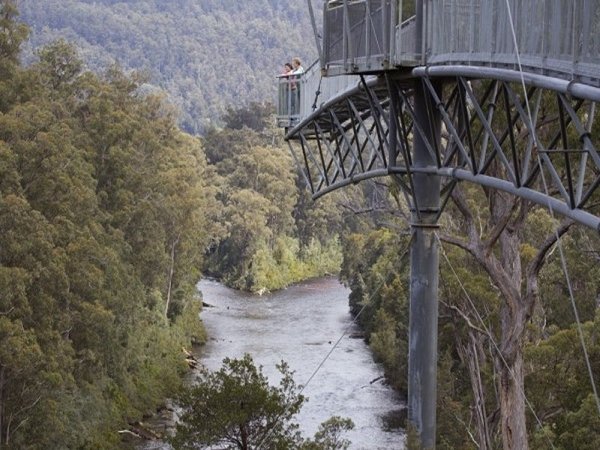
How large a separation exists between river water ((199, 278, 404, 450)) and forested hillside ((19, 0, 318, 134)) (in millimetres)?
78788

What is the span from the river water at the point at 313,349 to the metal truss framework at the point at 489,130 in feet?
24.9

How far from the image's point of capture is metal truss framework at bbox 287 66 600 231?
6379 millimetres

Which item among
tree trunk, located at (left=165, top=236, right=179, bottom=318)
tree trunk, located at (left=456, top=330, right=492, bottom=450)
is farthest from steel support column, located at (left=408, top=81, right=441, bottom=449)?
tree trunk, located at (left=165, top=236, right=179, bottom=318)

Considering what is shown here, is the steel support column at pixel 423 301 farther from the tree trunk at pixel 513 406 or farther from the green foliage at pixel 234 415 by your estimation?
the green foliage at pixel 234 415

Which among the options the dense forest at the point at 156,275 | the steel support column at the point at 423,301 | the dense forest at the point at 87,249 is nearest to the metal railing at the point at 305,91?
the dense forest at the point at 156,275

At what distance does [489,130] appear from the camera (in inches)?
282

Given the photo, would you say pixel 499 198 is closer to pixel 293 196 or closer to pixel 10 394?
pixel 10 394

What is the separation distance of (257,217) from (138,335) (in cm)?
2556

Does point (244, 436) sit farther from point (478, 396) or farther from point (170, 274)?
point (170, 274)

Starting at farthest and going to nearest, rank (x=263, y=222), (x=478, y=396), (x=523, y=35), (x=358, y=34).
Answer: (x=263, y=222), (x=478, y=396), (x=358, y=34), (x=523, y=35)

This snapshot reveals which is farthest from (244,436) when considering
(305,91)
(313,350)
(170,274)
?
(170,274)

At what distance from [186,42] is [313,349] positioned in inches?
4689

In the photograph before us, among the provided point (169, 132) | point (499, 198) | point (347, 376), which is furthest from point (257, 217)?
point (499, 198)

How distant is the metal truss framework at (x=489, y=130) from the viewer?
6.38m
